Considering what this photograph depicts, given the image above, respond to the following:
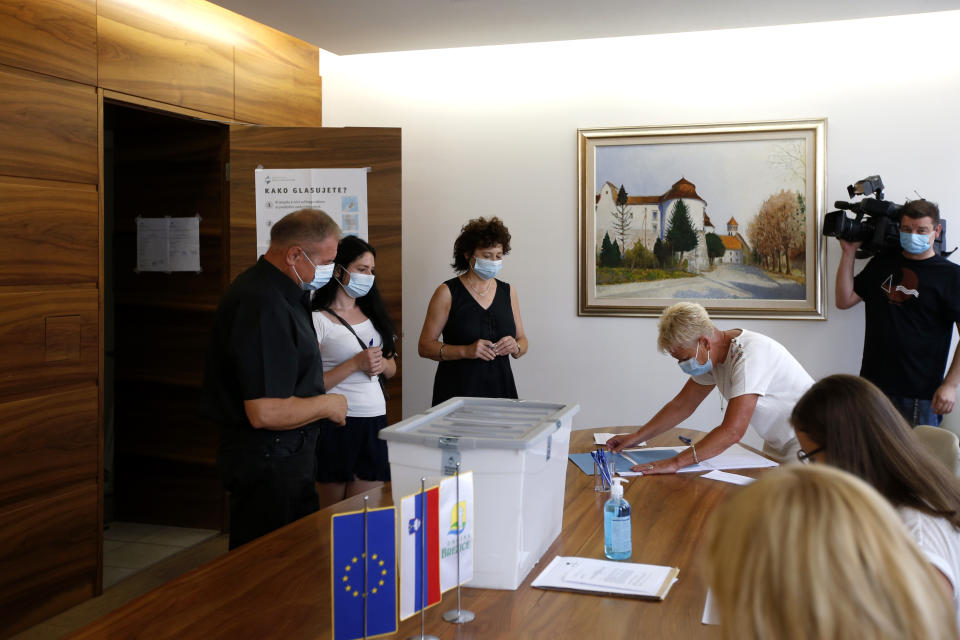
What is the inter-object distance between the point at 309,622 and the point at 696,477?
1528 millimetres

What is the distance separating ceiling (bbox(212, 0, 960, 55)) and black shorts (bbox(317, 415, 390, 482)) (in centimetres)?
199

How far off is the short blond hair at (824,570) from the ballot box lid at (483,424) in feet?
3.04

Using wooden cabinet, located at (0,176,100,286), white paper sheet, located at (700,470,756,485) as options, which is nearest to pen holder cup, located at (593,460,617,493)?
white paper sheet, located at (700,470,756,485)

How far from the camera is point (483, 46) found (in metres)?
4.85

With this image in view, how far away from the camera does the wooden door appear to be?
4469 mm

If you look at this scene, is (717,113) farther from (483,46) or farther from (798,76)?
(483,46)

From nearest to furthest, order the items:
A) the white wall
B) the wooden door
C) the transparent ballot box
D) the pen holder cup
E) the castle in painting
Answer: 1. the transparent ballot box
2. the pen holder cup
3. the white wall
4. the wooden door
5. the castle in painting

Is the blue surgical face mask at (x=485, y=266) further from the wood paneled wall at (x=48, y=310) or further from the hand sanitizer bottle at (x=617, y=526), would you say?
the hand sanitizer bottle at (x=617, y=526)

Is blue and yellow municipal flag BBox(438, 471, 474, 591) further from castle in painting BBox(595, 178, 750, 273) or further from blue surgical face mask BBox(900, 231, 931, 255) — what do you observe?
castle in painting BBox(595, 178, 750, 273)

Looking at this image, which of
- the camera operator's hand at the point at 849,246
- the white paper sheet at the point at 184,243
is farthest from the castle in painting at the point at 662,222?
the white paper sheet at the point at 184,243

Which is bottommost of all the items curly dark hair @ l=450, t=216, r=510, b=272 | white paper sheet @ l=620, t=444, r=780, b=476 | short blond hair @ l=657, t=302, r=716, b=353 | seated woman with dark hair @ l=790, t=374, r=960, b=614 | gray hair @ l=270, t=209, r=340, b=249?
white paper sheet @ l=620, t=444, r=780, b=476

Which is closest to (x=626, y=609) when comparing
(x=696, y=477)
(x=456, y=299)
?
(x=696, y=477)

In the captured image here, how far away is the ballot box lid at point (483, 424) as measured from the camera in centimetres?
179

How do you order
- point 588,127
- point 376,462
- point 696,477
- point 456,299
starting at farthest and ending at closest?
point 588,127, point 456,299, point 376,462, point 696,477
